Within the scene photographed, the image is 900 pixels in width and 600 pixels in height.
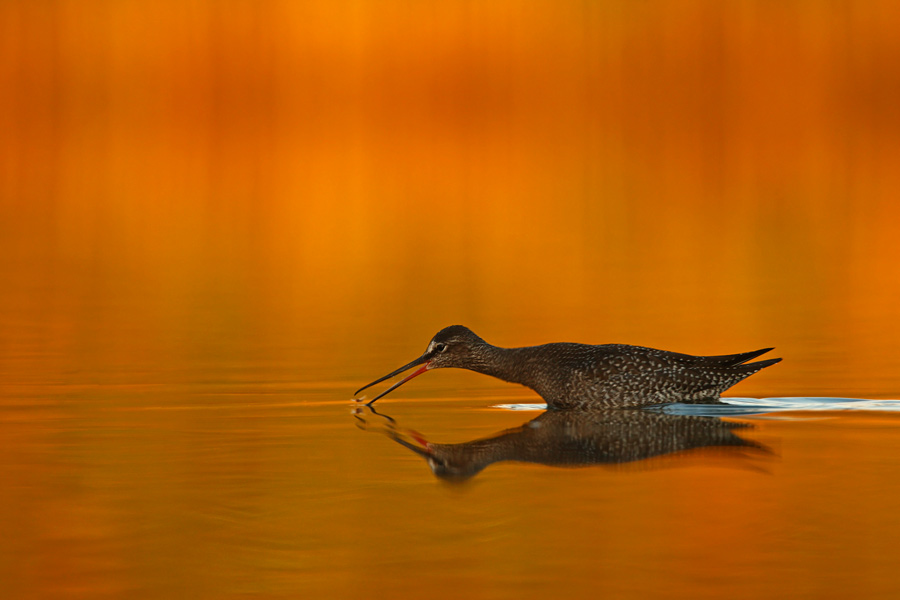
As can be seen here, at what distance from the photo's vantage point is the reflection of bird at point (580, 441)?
10.0 meters

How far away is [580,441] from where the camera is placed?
10.8 meters

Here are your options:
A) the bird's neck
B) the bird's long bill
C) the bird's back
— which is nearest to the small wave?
the bird's back

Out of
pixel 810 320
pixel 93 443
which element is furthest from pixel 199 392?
pixel 810 320

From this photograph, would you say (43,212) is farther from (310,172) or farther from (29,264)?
(310,172)

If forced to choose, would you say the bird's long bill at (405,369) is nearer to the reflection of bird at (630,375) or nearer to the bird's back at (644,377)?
the reflection of bird at (630,375)

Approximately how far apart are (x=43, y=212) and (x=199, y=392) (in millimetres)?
24216

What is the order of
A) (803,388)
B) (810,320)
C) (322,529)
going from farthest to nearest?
(810,320) → (803,388) → (322,529)

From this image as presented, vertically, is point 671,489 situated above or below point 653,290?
below

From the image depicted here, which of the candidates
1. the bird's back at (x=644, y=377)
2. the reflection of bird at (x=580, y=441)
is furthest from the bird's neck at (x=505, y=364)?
the reflection of bird at (x=580, y=441)

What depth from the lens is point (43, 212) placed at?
118ft

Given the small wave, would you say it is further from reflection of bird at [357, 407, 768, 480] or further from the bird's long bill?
the bird's long bill

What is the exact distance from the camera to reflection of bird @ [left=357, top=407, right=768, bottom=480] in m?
10.0

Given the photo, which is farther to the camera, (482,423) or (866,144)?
(866,144)

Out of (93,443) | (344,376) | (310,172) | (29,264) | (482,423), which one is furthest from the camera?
(310,172)
